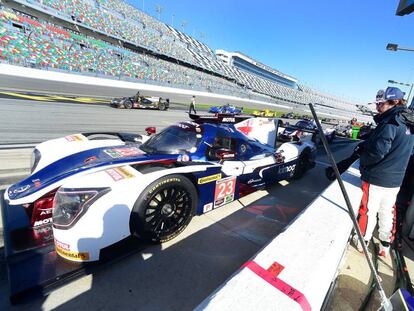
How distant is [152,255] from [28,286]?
1.00m

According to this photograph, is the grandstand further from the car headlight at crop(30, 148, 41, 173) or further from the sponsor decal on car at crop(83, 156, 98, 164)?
the sponsor decal on car at crop(83, 156, 98, 164)

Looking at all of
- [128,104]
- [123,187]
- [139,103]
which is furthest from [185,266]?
[139,103]

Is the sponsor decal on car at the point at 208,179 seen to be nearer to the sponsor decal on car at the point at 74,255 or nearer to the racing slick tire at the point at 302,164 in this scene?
the sponsor decal on car at the point at 74,255

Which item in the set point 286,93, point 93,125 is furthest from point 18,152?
point 286,93

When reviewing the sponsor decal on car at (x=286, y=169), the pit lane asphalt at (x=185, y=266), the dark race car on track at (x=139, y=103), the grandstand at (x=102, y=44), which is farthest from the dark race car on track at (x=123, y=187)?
the grandstand at (x=102, y=44)

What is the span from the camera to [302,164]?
5.22 meters

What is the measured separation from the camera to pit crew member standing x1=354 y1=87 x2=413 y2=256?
230cm

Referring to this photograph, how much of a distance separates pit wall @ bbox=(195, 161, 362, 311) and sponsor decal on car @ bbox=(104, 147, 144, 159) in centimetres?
195

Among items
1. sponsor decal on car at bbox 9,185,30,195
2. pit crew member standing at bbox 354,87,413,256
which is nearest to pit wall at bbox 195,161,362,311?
pit crew member standing at bbox 354,87,413,256

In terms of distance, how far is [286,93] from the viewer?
3501 inches

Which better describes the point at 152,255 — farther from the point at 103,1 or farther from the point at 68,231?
the point at 103,1

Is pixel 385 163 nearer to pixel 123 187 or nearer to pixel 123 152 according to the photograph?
pixel 123 187

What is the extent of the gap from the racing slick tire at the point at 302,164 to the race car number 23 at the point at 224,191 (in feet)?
7.49

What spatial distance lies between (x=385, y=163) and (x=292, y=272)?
1.79 meters
